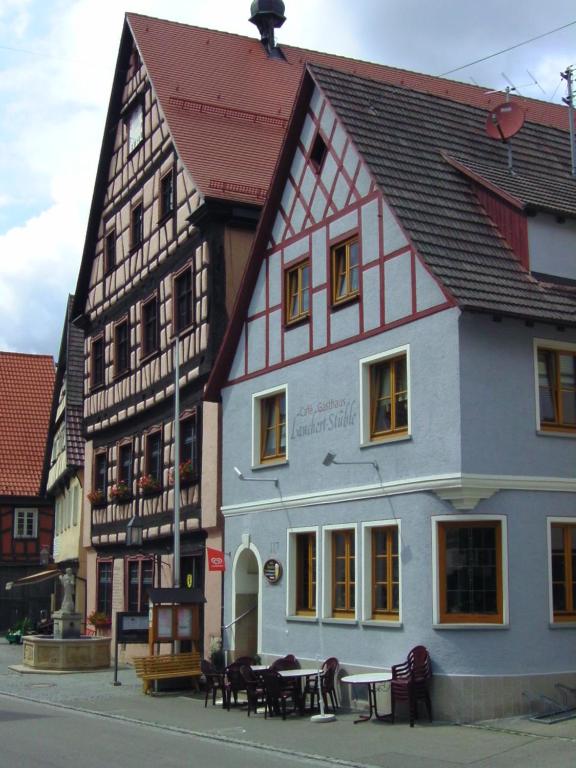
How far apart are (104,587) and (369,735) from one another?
17563mm

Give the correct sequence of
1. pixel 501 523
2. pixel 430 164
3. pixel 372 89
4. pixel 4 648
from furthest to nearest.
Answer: pixel 4 648 < pixel 372 89 < pixel 430 164 < pixel 501 523

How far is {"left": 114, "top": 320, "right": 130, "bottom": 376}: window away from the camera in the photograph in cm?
3105

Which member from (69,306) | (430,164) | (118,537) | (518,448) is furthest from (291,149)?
(69,306)

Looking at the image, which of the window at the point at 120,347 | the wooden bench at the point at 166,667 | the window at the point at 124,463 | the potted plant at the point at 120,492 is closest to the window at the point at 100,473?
the window at the point at 124,463

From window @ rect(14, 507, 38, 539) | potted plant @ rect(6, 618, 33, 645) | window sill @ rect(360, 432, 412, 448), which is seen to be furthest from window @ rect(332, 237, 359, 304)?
window @ rect(14, 507, 38, 539)

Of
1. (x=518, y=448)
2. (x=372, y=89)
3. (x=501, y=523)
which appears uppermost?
(x=372, y=89)

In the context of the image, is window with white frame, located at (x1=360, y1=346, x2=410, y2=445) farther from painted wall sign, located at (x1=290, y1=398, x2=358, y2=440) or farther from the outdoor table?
the outdoor table

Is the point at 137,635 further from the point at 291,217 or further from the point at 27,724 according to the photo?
the point at 291,217

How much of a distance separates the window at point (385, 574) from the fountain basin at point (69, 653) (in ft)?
37.1

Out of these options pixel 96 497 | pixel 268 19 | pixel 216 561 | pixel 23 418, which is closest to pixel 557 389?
pixel 216 561

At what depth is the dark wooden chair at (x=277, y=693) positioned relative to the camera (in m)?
17.7

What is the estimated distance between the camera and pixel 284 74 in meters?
32.0

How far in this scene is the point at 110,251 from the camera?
3259cm

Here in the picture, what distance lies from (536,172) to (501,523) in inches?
279
